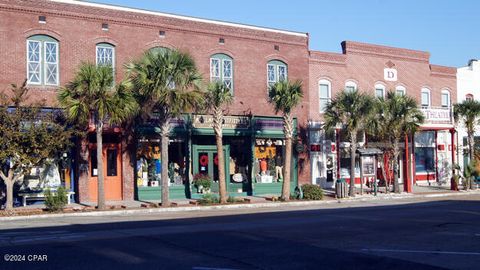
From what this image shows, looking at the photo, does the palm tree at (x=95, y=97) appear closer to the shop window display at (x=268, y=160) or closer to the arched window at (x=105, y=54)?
the arched window at (x=105, y=54)

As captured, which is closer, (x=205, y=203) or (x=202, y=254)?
(x=202, y=254)

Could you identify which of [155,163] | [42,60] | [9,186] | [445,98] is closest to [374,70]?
[445,98]

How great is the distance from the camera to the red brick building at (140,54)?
78.2 feet

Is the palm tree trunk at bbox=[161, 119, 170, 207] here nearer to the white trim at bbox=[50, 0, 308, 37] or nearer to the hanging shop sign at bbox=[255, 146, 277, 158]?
the white trim at bbox=[50, 0, 308, 37]

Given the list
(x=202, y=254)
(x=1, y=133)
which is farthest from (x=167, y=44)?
(x=202, y=254)

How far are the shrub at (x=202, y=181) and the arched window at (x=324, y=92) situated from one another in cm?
882

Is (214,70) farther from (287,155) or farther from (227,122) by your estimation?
(287,155)

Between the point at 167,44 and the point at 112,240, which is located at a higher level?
the point at 167,44

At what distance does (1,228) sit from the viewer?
53.0 feet

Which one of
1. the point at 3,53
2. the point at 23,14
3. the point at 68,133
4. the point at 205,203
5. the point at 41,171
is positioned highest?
the point at 23,14

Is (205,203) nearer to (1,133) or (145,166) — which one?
(145,166)

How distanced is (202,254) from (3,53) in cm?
1591

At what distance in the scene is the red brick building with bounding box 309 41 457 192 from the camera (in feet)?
108

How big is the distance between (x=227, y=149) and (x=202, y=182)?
258cm
